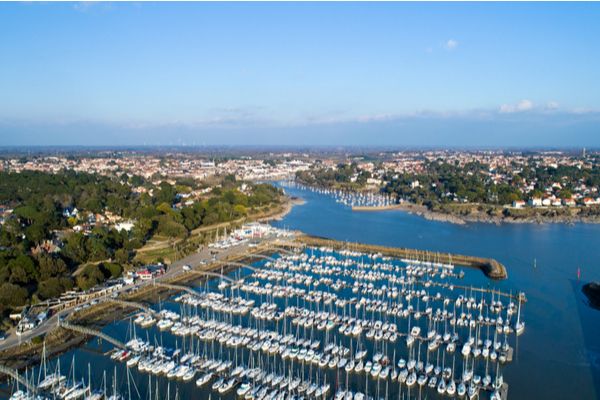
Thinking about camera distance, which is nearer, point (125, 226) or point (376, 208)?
point (125, 226)

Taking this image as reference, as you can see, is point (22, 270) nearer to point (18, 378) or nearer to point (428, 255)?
point (18, 378)

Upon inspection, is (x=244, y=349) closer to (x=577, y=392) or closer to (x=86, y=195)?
(x=577, y=392)

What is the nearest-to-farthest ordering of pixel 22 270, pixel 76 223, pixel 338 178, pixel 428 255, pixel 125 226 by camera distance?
pixel 22 270, pixel 428 255, pixel 125 226, pixel 76 223, pixel 338 178

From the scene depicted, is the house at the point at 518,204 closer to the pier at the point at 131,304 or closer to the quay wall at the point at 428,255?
the quay wall at the point at 428,255

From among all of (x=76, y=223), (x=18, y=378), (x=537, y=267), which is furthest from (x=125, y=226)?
(x=537, y=267)

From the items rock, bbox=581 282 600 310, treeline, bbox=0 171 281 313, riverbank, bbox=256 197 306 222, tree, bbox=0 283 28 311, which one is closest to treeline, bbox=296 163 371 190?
riverbank, bbox=256 197 306 222

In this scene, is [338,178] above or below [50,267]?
above
